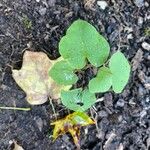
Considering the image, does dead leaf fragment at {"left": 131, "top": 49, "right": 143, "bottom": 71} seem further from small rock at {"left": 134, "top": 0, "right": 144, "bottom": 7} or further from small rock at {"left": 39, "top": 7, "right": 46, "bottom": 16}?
small rock at {"left": 39, "top": 7, "right": 46, "bottom": 16}

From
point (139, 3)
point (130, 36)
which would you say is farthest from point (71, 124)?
point (139, 3)

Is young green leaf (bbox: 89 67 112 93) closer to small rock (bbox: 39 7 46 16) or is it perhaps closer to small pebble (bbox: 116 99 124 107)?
small pebble (bbox: 116 99 124 107)

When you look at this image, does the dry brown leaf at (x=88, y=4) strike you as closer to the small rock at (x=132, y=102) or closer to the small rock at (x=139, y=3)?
the small rock at (x=139, y=3)

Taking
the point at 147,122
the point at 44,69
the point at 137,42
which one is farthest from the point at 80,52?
the point at 147,122

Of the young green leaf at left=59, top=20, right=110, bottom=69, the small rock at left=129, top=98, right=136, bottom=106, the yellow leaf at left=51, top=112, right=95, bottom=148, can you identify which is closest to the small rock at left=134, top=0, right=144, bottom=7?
the young green leaf at left=59, top=20, right=110, bottom=69

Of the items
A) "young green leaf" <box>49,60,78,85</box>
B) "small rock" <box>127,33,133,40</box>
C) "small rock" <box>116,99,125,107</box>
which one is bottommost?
"small rock" <box>116,99,125,107</box>

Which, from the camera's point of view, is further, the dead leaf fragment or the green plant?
the dead leaf fragment

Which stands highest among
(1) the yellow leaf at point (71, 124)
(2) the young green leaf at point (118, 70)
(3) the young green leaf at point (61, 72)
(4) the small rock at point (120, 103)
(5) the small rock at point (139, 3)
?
(5) the small rock at point (139, 3)

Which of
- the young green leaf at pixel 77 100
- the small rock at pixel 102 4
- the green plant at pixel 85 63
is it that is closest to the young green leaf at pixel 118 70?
the green plant at pixel 85 63

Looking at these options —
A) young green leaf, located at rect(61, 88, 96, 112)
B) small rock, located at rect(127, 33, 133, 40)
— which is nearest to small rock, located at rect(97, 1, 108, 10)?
small rock, located at rect(127, 33, 133, 40)

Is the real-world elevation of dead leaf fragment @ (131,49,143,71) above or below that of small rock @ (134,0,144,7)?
below
